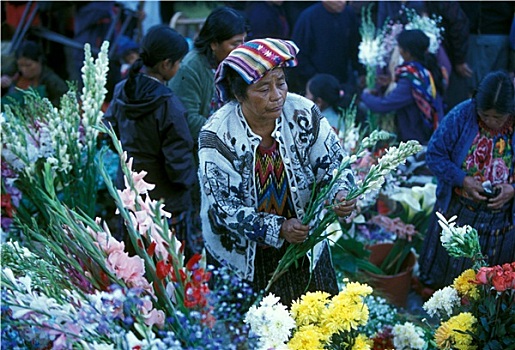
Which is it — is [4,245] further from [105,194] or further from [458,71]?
[458,71]

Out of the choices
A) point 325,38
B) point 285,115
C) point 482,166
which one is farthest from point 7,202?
point 325,38

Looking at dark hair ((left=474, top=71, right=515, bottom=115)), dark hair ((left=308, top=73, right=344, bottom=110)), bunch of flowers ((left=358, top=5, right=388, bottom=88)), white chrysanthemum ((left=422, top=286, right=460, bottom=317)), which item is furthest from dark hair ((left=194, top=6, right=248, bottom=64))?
bunch of flowers ((left=358, top=5, right=388, bottom=88))

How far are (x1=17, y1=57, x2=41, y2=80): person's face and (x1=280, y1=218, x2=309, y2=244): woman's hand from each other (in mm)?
3917

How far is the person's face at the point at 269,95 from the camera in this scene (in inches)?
109

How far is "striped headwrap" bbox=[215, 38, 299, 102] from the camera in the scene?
8.90 feet

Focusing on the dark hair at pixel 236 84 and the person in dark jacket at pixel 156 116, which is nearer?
the dark hair at pixel 236 84

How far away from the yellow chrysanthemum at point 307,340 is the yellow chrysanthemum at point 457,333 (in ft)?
1.33

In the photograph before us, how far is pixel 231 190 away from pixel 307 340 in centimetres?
91

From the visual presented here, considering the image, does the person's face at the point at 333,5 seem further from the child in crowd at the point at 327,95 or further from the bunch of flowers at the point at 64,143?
the bunch of flowers at the point at 64,143

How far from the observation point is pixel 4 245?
6.74ft

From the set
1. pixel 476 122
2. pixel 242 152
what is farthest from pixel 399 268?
pixel 242 152

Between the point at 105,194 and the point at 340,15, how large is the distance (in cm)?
303

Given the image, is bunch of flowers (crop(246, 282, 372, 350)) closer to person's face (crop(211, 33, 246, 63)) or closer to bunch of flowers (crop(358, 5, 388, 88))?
person's face (crop(211, 33, 246, 63))

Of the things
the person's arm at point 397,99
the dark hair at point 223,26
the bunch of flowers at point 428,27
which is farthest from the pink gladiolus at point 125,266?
the bunch of flowers at point 428,27
